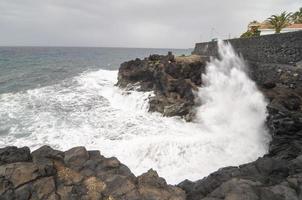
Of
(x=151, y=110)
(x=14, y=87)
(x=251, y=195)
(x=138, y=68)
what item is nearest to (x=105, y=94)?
(x=138, y=68)

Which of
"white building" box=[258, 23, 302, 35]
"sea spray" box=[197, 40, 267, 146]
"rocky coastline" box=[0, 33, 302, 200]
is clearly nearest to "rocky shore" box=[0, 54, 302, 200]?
"rocky coastline" box=[0, 33, 302, 200]

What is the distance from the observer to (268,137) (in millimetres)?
15688

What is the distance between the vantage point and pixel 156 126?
693 inches

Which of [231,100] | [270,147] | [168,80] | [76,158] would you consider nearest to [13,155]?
[76,158]

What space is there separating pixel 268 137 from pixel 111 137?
26.6 feet

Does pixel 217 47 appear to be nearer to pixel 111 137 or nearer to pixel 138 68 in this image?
pixel 138 68

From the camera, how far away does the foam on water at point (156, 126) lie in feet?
45.8

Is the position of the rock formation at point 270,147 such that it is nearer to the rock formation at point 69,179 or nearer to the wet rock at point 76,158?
the rock formation at point 69,179

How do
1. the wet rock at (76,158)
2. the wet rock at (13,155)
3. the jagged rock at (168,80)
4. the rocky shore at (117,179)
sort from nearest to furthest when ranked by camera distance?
the rocky shore at (117,179), the wet rock at (13,155), the wet rock at (76,158), the jagged rock at (168,80)

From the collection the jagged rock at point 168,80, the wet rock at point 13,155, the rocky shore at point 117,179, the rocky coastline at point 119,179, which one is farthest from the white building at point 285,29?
Answer: the wet rock at point 13,155

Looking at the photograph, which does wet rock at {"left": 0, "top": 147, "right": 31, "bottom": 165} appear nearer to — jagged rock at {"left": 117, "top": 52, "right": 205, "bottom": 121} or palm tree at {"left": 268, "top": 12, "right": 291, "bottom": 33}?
jagged rock at {"left": 117, "top": 52, "right": 205, "bottom": 121}

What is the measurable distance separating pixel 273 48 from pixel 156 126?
9.57 meters

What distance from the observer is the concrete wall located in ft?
60.6

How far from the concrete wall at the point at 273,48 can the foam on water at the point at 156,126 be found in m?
1.04
